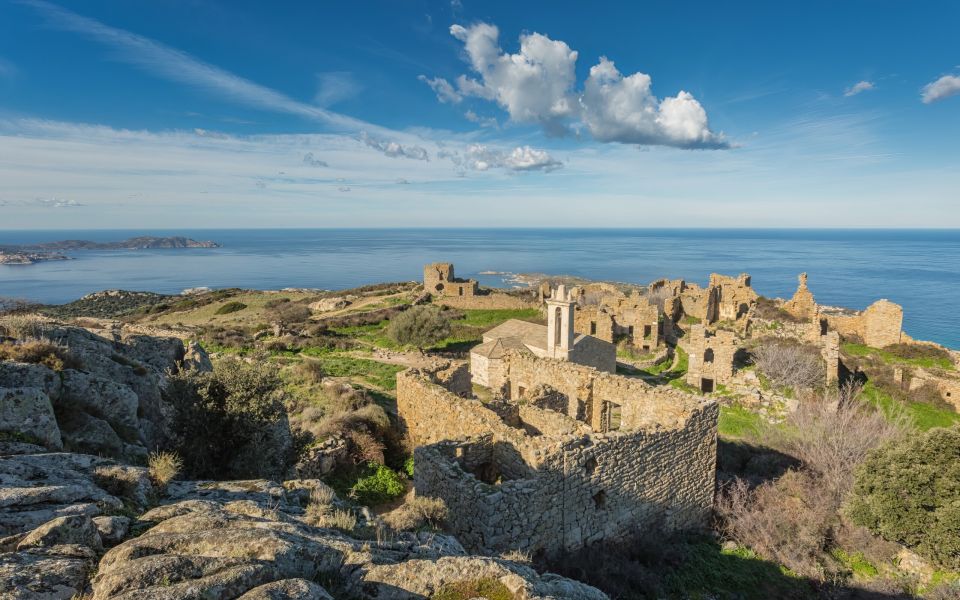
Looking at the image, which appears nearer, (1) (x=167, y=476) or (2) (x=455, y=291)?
(1) (x=167, y=476)

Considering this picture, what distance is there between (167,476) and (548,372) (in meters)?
9.32

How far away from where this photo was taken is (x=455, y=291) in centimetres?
5419

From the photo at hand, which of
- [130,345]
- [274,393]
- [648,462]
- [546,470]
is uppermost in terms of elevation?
[130,345]

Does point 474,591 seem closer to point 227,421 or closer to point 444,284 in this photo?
point 227,421

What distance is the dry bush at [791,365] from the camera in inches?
937

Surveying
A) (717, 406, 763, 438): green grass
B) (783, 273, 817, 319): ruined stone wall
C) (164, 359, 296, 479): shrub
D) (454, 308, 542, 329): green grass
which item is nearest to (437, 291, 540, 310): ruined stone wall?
(454, 308, 542, 329): green grass

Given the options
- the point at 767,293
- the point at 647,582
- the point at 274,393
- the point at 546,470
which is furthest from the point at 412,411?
the point at 767,293

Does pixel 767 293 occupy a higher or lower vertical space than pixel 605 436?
lower

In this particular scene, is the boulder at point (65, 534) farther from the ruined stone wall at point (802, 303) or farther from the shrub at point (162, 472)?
the ruined stone wall at point (802, 303)

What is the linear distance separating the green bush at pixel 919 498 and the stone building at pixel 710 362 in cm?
1485

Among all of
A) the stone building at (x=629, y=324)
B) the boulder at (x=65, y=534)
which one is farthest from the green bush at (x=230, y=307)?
the boulder at (x=65, y=534)

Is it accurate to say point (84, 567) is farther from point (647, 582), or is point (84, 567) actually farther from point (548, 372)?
point (548, 372)

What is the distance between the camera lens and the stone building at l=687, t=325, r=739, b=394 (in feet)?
83.7

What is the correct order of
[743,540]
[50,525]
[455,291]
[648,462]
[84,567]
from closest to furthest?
[84,567]
[50,525]
[648,462]
[743,540]
[455,291]
